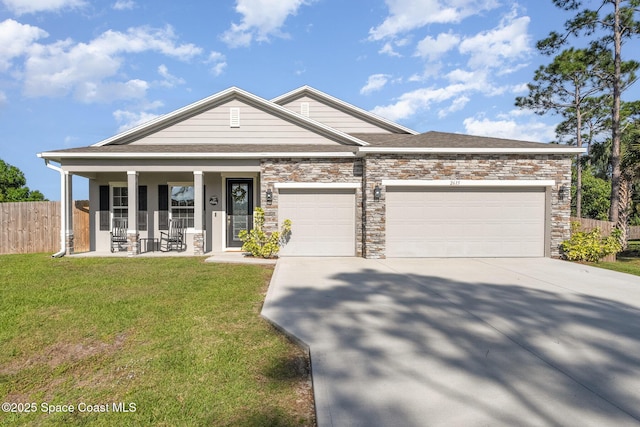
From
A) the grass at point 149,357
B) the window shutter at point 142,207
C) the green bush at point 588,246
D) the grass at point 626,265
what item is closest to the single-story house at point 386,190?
the window shutter at point 142,207

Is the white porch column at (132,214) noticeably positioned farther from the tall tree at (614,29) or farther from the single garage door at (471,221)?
the tall tree at (614,29)

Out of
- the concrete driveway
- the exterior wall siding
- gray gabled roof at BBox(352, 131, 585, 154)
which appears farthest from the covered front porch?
the concrete driveway

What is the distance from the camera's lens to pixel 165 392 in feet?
9.11

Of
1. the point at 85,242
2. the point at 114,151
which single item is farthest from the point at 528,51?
the point at 85,242

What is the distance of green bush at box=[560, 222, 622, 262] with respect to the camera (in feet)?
30.6

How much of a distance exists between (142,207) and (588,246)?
13.7 m

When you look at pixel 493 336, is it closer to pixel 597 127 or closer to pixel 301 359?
pixel 301 359

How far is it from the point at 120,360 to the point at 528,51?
18.7m

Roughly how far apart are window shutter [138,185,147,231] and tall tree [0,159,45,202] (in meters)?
18.4

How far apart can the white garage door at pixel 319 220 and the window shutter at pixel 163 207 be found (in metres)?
4.14

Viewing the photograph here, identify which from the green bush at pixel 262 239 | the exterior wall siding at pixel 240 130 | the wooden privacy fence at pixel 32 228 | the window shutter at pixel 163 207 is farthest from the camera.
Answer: the wooden privacy fence at pixel 32 228

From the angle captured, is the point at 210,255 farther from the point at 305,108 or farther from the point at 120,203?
the point at 305,108

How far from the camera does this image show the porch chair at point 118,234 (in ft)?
35.5

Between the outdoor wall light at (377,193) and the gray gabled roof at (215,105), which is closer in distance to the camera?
the outdoor wall light at (377,193)
